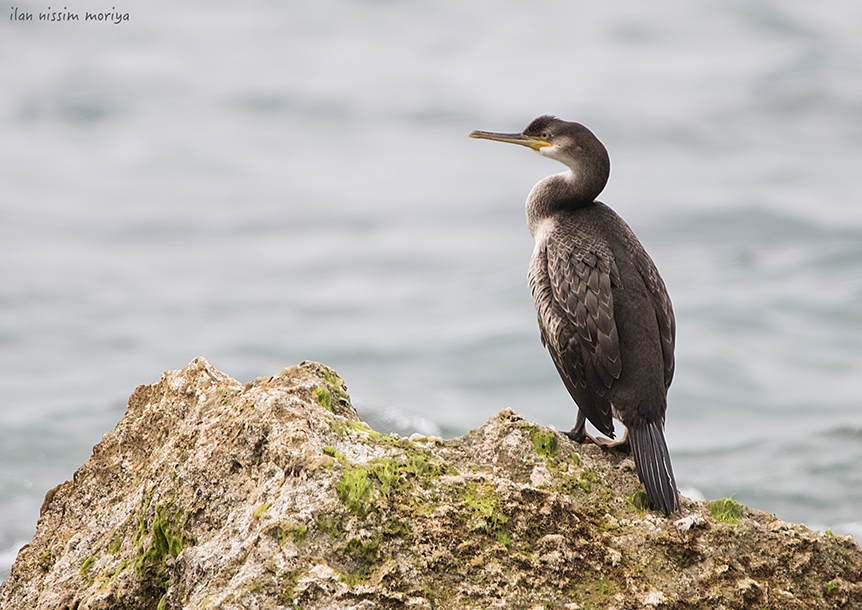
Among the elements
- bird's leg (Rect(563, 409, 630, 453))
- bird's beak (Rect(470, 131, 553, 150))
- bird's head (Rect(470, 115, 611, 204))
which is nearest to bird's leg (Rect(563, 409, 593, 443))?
bird's leg (Rect(563, 409, 630, 453))

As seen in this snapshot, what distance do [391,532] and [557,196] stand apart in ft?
10.2

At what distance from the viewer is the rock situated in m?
3.67

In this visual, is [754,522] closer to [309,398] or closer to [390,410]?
[309,398]

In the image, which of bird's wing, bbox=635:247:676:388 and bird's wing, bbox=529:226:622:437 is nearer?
bird's wing, bbox=529:226:622:437

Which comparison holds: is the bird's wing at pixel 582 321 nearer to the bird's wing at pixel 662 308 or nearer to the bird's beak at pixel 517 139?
the bird's wing at pixel 662 308

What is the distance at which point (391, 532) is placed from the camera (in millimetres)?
3783

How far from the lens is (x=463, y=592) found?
372cm

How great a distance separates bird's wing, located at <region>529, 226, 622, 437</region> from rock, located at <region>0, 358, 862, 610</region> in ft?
2.48

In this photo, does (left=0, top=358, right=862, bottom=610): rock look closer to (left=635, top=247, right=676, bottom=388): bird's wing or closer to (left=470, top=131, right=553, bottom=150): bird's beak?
(left=635, top=247, right=676, bottom=388): bird's wing

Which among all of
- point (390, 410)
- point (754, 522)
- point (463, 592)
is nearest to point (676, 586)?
point (754, 522)

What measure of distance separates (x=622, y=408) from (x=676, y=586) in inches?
56.2

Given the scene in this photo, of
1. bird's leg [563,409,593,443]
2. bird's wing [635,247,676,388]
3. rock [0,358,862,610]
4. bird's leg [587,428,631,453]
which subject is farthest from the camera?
bird's wing [635,247,676,388]

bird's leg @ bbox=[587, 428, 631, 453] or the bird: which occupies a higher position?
the bird

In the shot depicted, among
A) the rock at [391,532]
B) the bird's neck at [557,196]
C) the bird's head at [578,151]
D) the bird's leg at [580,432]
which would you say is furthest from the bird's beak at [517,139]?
the rock at [391,532]
